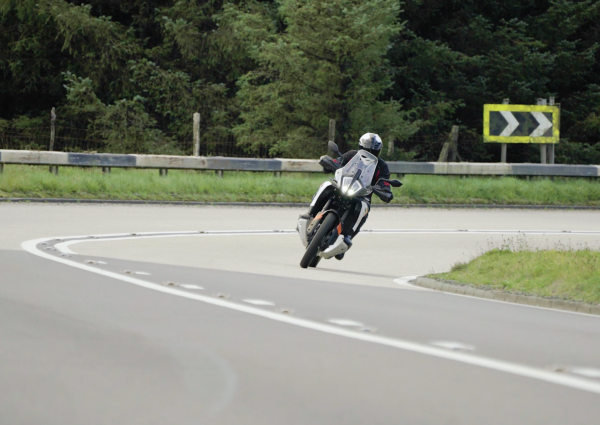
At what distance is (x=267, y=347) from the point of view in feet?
23.7

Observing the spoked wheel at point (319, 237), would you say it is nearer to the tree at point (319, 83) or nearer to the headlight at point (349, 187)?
the headlight at point (349, 187)

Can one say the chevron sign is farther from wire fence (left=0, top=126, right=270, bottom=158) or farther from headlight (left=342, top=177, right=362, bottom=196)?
headlight (left=342, top=177, right=362, bottom=196)

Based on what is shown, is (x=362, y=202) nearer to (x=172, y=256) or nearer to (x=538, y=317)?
(x=172, y=256)

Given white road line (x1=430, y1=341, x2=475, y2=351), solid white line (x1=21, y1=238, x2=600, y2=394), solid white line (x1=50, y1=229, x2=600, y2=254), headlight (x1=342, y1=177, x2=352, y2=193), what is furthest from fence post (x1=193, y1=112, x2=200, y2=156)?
white road line (x1=430, y1=341, x2=475, y2=351)

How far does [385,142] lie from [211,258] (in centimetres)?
2004

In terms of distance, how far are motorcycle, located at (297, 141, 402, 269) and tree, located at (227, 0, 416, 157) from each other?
1921 cm

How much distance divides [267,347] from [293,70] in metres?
26.3

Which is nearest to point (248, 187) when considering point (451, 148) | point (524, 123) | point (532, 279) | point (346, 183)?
point (451, 148)

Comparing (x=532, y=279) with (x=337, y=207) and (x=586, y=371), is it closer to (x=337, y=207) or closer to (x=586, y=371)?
(x=337, y=207)

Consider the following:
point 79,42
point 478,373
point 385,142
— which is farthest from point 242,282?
point 79,42

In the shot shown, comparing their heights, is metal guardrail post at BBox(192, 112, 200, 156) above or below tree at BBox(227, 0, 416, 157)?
below

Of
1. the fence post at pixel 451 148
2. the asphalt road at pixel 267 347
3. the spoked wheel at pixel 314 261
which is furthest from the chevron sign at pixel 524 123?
the spoked wheel at pixel 314 261

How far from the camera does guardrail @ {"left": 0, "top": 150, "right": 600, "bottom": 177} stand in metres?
25.0

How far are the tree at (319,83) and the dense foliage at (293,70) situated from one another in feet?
0.15
